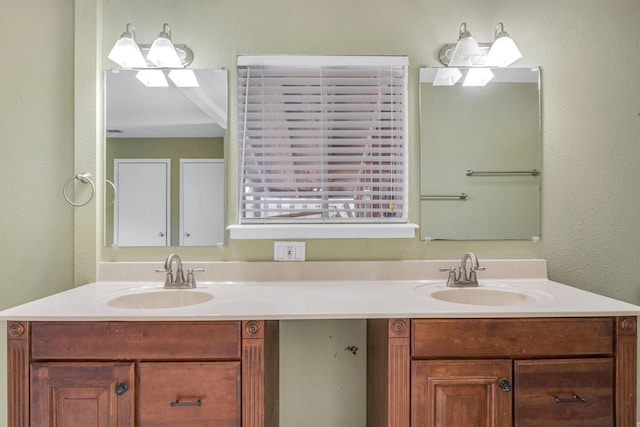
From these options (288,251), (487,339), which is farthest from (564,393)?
(288,251)

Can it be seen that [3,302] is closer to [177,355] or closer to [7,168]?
[7,168]

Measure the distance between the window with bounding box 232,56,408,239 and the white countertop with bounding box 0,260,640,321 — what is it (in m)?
0.28

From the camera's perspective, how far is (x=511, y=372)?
46.4 inches

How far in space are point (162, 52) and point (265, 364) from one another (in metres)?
1.39

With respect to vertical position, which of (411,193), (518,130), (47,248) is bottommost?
(47,248)

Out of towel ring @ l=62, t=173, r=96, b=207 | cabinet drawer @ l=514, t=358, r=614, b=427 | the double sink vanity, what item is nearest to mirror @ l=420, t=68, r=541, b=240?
the double sink vanity

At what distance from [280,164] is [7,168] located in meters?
1.25

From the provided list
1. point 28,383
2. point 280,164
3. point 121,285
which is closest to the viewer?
point 28,383

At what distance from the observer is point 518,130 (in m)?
1.73

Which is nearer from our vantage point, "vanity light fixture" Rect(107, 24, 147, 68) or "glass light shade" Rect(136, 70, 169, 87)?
"vanity light fixture" Rect(107, 24, 147, 68)

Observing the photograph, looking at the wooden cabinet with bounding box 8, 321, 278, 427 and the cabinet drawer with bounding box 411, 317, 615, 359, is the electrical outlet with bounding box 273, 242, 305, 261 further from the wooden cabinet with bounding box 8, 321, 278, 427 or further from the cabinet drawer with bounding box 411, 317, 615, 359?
the cabinet drawer with bounding box 411, 317, 615, 359

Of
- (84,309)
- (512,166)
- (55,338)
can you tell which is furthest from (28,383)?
(512,166)

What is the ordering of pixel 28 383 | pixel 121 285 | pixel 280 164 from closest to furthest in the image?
pixel 28 383 → pixel 121 285 → pixel 280 164

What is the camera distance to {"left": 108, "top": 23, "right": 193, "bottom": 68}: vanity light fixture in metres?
1.60
